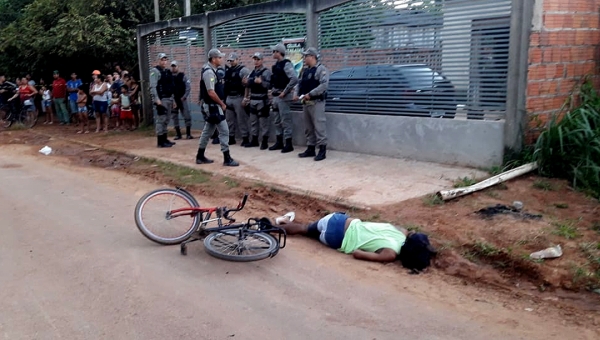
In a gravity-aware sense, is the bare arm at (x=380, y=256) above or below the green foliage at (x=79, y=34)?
below

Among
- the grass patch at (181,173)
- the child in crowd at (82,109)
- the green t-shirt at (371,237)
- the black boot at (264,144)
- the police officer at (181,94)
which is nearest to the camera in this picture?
the green t-shirt at (371,237)

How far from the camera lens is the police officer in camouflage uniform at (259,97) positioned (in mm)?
11203

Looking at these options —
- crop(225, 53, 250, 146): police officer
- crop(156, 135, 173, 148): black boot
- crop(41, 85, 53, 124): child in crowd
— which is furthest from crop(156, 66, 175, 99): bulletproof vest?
crop(41, 85, 53, 124): child in crowd

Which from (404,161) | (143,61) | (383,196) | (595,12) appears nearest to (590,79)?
(595,12)

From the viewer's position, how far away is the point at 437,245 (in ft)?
19.4

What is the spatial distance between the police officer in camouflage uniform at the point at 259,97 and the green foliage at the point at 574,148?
5.39 meters

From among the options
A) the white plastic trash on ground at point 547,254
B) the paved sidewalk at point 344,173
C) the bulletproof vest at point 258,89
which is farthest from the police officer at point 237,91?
the white plastic trash on ground at point 547,254

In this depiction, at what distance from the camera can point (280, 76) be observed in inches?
425

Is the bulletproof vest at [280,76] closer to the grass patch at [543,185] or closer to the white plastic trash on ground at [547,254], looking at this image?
the grass patch at [543,185]

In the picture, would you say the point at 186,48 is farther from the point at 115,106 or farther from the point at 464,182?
the point at 464,182

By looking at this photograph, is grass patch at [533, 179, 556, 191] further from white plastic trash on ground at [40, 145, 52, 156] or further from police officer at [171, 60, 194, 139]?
white plastic trash on ground at [40, 145, 52, 156]

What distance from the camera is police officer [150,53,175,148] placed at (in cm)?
1244

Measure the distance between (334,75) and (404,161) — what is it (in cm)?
242

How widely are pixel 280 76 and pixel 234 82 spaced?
154cm
